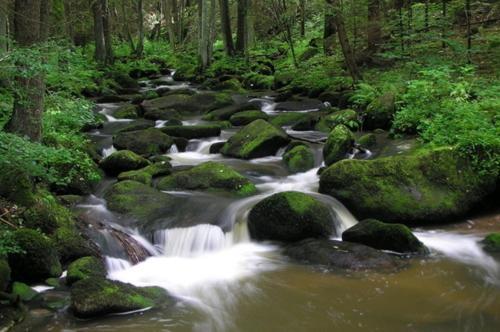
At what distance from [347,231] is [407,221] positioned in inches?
55.4

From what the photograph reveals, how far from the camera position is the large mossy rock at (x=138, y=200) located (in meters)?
8.52

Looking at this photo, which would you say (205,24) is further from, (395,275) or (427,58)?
(395,275)

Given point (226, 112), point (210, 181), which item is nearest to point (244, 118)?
point (226, 112)

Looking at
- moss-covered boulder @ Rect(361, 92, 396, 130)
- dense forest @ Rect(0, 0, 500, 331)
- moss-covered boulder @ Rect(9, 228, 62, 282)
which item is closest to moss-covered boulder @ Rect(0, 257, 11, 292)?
dense forest @ Rect(0, 0, 500, 331)

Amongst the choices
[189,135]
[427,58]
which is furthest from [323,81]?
[189,135]

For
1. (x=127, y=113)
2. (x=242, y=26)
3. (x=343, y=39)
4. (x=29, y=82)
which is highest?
(x=242, y=26)

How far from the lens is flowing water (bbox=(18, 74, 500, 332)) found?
5253 mm

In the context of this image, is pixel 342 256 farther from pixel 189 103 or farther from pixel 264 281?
pixel 189 103

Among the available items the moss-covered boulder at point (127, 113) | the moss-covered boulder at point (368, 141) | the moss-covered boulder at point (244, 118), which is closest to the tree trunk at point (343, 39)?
the moss-covered boulder at point (244, 118)

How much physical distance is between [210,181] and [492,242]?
5023 mm

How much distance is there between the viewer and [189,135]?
1345 centimetres

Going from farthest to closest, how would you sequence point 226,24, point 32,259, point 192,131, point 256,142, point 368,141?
1. point 226,24
2. point 192,131
3. point 256,142
4. point 368,141
5. point 32,259

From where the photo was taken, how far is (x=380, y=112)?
40.1 feet

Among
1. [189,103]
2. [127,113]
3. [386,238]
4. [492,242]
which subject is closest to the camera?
[386,238]
